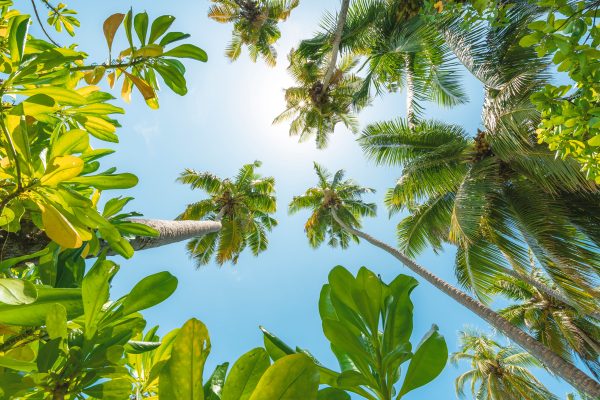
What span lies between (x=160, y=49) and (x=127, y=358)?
100 centimetres

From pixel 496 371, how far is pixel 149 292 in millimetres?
18743

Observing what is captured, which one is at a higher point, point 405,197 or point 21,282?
point 405,197

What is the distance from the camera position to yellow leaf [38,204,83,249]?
2.30 ft

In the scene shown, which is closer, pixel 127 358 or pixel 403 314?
pixel 403 314

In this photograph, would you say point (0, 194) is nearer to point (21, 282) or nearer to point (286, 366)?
point (21, 282)

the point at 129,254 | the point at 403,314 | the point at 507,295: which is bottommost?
the point at 403,314

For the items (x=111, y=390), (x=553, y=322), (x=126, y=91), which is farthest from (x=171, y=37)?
(x=553, y=322)

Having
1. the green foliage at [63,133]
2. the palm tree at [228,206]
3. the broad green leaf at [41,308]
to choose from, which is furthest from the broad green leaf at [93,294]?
the palm tree at [228,206]

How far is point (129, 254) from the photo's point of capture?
1185 mm

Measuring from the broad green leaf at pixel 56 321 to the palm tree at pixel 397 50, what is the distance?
9.29 metres

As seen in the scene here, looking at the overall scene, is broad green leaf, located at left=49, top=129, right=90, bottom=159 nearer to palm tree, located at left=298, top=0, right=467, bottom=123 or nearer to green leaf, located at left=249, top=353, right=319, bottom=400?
green leaf, located at left=249, top=353, right=319, bottom=400

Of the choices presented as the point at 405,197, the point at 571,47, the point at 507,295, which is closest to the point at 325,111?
the point at 405,197

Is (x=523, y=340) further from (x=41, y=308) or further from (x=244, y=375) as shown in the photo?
(x=41, y=308)

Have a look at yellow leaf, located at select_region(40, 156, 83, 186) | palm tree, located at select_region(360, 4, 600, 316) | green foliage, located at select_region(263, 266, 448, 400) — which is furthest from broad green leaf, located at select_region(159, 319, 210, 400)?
palm tree, located at select_region(360, 4, 600, 316)
